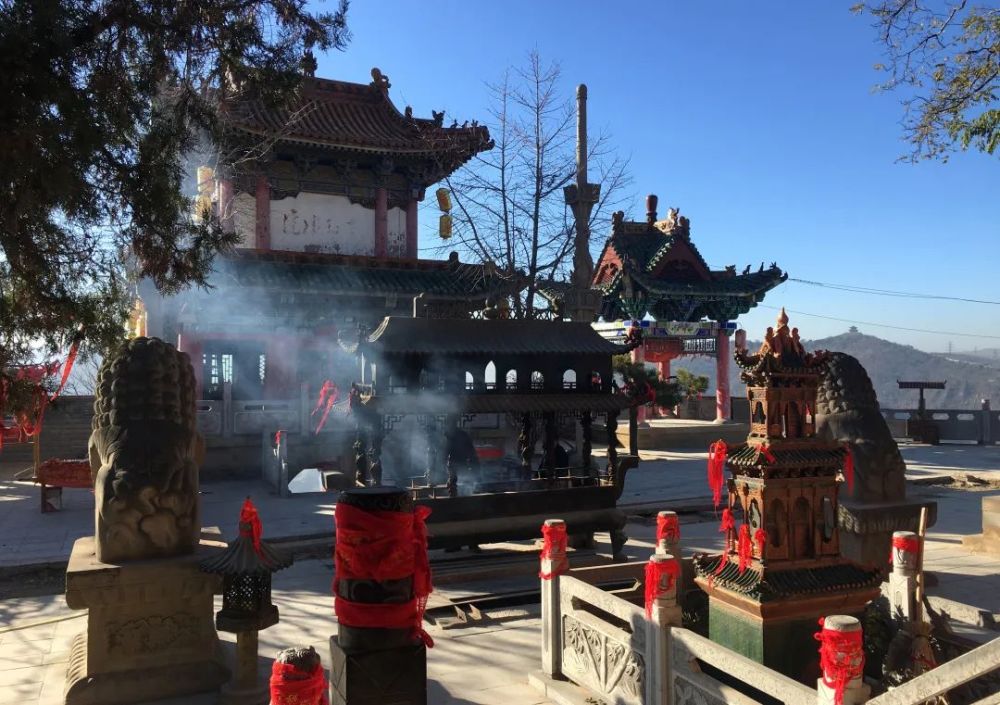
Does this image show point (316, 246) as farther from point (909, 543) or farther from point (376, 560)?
point (376, 560)

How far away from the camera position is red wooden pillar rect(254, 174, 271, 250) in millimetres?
19891

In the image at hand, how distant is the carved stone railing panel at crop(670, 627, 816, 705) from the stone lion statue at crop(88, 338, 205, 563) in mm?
3851

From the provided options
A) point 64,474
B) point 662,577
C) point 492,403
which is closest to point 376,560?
point 662,577

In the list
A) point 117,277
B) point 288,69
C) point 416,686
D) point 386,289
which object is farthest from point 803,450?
point 386,289

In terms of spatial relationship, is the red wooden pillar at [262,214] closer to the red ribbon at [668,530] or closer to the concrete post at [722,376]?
the concrete post at [722,376]

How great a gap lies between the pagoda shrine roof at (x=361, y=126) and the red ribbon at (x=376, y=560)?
16142mm

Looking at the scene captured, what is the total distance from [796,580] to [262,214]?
708 inches

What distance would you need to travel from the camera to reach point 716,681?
412 cm

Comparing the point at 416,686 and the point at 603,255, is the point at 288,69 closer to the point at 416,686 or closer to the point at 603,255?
the point at 416,686

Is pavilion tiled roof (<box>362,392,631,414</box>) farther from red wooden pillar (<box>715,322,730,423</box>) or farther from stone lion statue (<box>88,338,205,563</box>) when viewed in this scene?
red wooden pillar (<box>715,322,730,423</box>)

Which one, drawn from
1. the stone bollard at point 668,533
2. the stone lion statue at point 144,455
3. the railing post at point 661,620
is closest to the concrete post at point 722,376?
the stone bollard at point 668,533

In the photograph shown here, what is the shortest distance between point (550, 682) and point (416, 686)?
2634 millimetres

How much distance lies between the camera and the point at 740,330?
27484 millimetres

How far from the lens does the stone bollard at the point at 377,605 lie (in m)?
3.16
